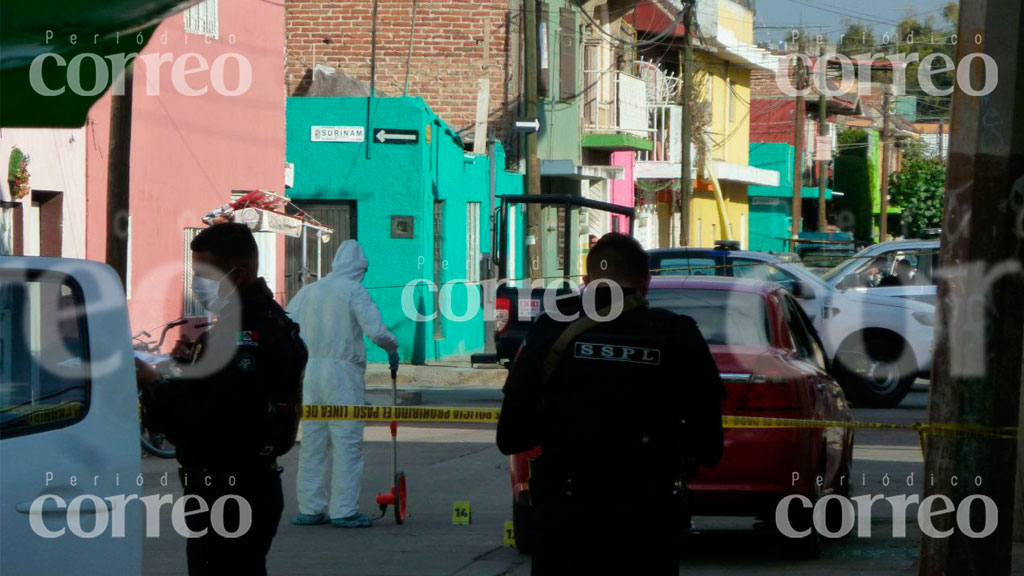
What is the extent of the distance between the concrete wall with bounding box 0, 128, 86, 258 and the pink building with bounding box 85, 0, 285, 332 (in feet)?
0.75

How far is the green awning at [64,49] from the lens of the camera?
25.5ft

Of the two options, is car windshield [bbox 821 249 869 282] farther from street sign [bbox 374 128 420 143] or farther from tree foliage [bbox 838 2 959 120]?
tree foliage [bbox 838 2 959 120]

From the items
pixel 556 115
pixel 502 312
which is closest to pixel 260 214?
pixel 502 312

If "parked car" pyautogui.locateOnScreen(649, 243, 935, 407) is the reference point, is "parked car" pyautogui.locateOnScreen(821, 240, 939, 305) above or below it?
above

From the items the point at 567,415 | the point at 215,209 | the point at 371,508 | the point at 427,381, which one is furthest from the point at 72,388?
the point at 427,381

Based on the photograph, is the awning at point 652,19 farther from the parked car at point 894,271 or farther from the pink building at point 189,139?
the parked car at point 894,271

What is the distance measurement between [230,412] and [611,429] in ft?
4.50

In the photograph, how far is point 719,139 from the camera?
45906mm

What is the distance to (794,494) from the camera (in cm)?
810

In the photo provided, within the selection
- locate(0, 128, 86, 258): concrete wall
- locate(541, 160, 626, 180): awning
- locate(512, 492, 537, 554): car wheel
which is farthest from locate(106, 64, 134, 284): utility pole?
locate(541, 160, 626, 180): awning

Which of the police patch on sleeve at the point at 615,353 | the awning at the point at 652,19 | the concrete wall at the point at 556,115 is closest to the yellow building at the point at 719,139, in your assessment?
the awning at the point at 652,19

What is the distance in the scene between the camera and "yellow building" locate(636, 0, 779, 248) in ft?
137

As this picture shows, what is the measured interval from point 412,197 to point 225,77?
425 cm

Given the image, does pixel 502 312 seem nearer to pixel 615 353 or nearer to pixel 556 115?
pixel 615 353
